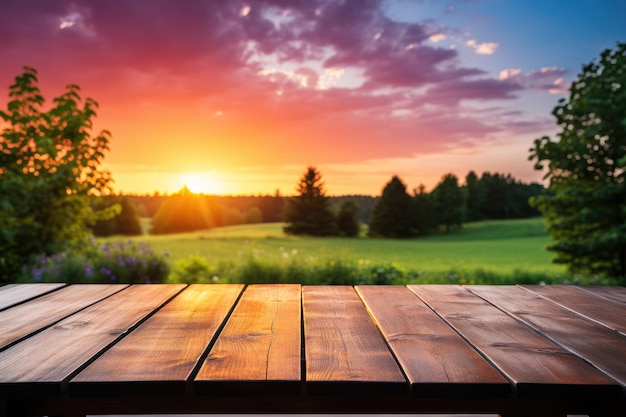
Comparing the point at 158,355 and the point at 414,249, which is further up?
the point at 158,355

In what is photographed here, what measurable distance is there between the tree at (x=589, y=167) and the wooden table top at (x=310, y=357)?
714cm

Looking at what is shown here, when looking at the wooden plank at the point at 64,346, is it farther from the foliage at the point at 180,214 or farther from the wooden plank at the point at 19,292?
the foliage at the point at 180,214

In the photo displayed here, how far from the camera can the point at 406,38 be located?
9227 millimetres

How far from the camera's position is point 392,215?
110 feet

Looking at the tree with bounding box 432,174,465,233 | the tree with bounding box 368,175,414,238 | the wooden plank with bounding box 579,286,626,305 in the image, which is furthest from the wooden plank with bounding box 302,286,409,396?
the tree with bounding box 432,174,465,233

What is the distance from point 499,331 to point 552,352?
0.21 meters

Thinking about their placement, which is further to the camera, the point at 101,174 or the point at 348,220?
the point at 348,220

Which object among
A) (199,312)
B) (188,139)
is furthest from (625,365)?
(188,139)

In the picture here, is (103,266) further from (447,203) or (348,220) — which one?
(447,203)

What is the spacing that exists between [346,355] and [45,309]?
3.81ft

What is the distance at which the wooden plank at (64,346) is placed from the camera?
1.05 meters

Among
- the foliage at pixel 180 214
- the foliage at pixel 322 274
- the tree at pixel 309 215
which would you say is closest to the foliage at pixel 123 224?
the foliage at pixel 180 214

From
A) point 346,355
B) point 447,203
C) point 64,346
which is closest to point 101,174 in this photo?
point 64,346

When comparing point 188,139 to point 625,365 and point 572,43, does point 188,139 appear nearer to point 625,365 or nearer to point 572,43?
point 572,43
